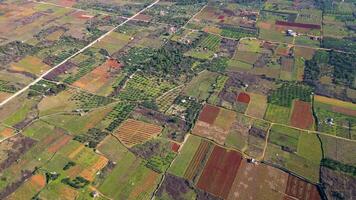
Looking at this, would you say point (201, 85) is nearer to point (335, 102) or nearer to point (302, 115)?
point (302, 115)

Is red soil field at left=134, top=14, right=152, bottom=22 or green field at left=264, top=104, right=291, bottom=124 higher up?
green field at left=264, top=104, right=291, bottom=124

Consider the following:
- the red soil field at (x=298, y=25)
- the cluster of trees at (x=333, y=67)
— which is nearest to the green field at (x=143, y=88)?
the cluster of trees at (x=333, y=67)

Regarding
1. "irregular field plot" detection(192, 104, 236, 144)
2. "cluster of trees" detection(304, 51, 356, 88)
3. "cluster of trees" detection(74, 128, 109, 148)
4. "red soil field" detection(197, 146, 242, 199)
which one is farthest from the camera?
"cluster of trees" detection(304, 51, 356, 88)

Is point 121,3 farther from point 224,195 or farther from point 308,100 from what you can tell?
point 224,195

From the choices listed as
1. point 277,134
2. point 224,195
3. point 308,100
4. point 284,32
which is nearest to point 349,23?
point 284,32

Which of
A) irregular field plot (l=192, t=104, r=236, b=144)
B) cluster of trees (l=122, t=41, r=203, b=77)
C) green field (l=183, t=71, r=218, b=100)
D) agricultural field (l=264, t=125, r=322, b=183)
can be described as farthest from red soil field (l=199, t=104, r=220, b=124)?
cluster of trees (l=122, t=41, r=203, b=77)

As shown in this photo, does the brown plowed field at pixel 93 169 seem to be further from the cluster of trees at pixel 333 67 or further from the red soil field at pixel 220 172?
the cluster of trees at pixel 333 67

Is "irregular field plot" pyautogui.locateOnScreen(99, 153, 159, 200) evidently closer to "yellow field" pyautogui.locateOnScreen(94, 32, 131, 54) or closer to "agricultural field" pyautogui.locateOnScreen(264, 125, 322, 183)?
"agricultural field" pyautogui.locateOnScreen(264, 125, 322, 183)
